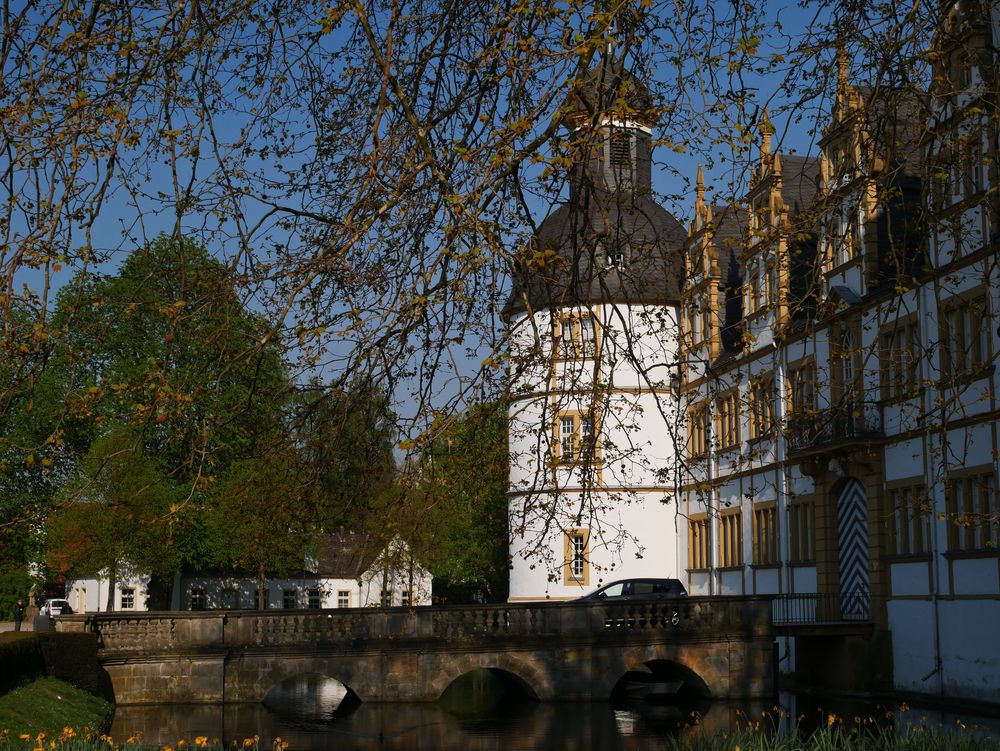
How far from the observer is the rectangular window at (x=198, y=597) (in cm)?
5362

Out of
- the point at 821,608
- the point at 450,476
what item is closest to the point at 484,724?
the point at 821,608

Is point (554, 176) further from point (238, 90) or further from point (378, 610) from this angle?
point (378, 610)

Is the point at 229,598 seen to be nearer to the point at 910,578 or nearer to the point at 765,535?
the point at 765,535

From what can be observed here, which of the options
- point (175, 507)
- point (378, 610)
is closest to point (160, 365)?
point (175, 507)

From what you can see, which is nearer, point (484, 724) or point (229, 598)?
point (484, 724)

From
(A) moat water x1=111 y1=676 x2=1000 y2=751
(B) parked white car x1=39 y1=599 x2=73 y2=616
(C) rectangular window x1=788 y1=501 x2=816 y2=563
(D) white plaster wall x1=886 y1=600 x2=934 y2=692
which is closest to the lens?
(A) moat water x1=111 y1=676 x2=1000 y2=751

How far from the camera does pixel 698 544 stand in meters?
37.3

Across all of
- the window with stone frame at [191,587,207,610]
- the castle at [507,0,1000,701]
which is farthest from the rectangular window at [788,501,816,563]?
the window with stone frame at [191,587,207,610]

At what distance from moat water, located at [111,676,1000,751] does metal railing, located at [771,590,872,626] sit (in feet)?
5.45

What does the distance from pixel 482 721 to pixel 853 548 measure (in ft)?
27.6

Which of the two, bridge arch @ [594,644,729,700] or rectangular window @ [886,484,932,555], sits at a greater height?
rectangular window @ [886,484,932,555]

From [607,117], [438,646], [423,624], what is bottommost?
[438,646]

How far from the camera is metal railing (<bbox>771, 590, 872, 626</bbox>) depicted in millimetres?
26953

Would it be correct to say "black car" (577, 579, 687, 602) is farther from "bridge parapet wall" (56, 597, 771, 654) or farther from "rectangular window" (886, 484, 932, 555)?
"rectangular window" (886, 484, 932, 555)
